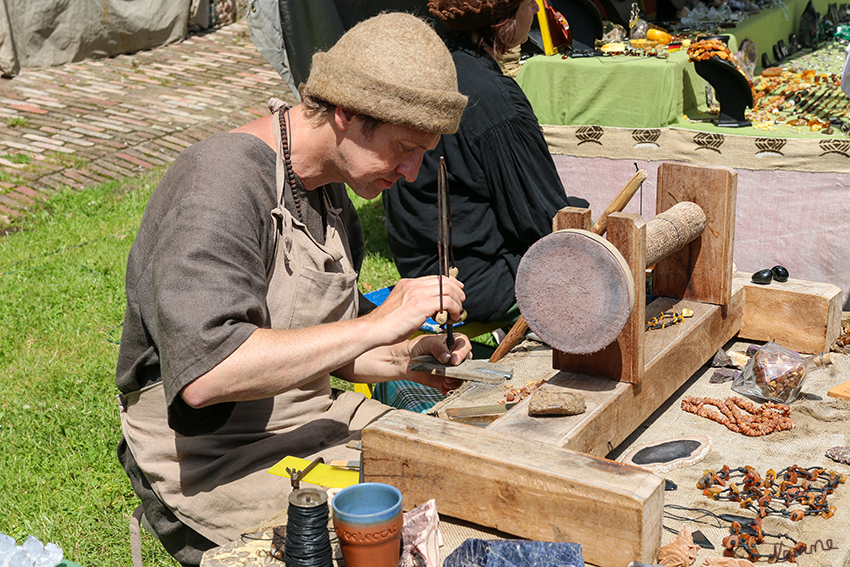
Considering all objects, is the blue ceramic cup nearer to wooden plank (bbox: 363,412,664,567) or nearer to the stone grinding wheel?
wooden plank (bbox: 363,412,664,567)

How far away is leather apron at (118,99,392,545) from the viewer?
188 centimetres

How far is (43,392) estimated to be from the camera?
394 cm

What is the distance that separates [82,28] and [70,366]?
6.08 meters

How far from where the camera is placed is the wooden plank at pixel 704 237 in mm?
2215

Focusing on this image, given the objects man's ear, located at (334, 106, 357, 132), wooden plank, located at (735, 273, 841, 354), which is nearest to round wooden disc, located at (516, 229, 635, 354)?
man's ear, located at (334, 106, 357, 132)

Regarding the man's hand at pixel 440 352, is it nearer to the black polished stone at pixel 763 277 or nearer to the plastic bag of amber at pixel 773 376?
the plastic bag of amber at pixel 773 376

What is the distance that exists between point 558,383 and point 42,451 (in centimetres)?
259

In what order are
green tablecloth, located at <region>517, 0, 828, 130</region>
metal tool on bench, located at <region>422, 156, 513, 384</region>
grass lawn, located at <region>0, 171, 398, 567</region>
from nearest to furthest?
metal tool on bench, located at <region>422, 156, 513, 384</region> < grass lawn, located at <region>0, 171, 398, 567</region> < green tablecloth, located at <region>517, 0, 828, 130</region>

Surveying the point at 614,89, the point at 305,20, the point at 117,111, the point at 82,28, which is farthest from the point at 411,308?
the point at 82,28

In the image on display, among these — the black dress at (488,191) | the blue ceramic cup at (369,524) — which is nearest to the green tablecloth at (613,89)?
the black dress at (488,191)

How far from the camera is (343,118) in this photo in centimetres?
181

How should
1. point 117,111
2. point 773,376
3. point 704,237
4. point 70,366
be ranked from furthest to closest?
point 117,111 → point 70,366 → point 704,237 → point 773,376

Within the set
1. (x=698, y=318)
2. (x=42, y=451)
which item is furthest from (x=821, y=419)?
(x=42, y=451)

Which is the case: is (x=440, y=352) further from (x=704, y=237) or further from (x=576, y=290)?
(x=704, y=237)
